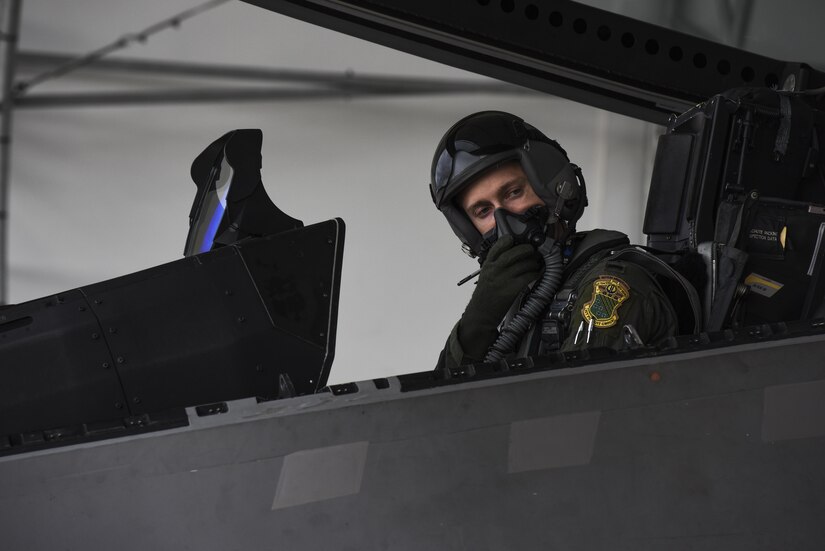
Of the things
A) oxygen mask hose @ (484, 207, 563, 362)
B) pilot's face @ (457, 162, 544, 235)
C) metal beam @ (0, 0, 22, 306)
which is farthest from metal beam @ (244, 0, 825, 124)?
metal beam @ (0, 0, 22, 306)

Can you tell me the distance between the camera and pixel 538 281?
6.04 ft

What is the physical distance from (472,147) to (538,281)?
0.97 feet

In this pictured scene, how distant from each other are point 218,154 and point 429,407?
31.2 inches

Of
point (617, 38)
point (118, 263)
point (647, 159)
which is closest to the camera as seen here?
point (617, 38)

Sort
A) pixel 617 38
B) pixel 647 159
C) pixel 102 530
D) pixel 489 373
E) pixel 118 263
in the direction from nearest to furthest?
pixel 102 530, pixel 489 373, pixel 617 38, pixel 118 263, pixel 647 159

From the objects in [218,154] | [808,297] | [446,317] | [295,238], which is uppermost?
[446,317]

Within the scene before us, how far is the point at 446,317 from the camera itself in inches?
207

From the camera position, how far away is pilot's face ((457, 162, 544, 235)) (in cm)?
193

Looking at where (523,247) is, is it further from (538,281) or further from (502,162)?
(502,162)

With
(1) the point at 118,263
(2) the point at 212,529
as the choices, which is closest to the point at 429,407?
(2) the point at 212,529

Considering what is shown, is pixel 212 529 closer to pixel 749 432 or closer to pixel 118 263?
pixel 749 432

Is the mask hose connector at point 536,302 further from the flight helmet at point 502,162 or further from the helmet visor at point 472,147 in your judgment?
the helmet visor at point 472,147

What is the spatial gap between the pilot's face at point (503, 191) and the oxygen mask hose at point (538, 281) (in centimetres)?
5

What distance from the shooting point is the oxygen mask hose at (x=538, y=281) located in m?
1.81
